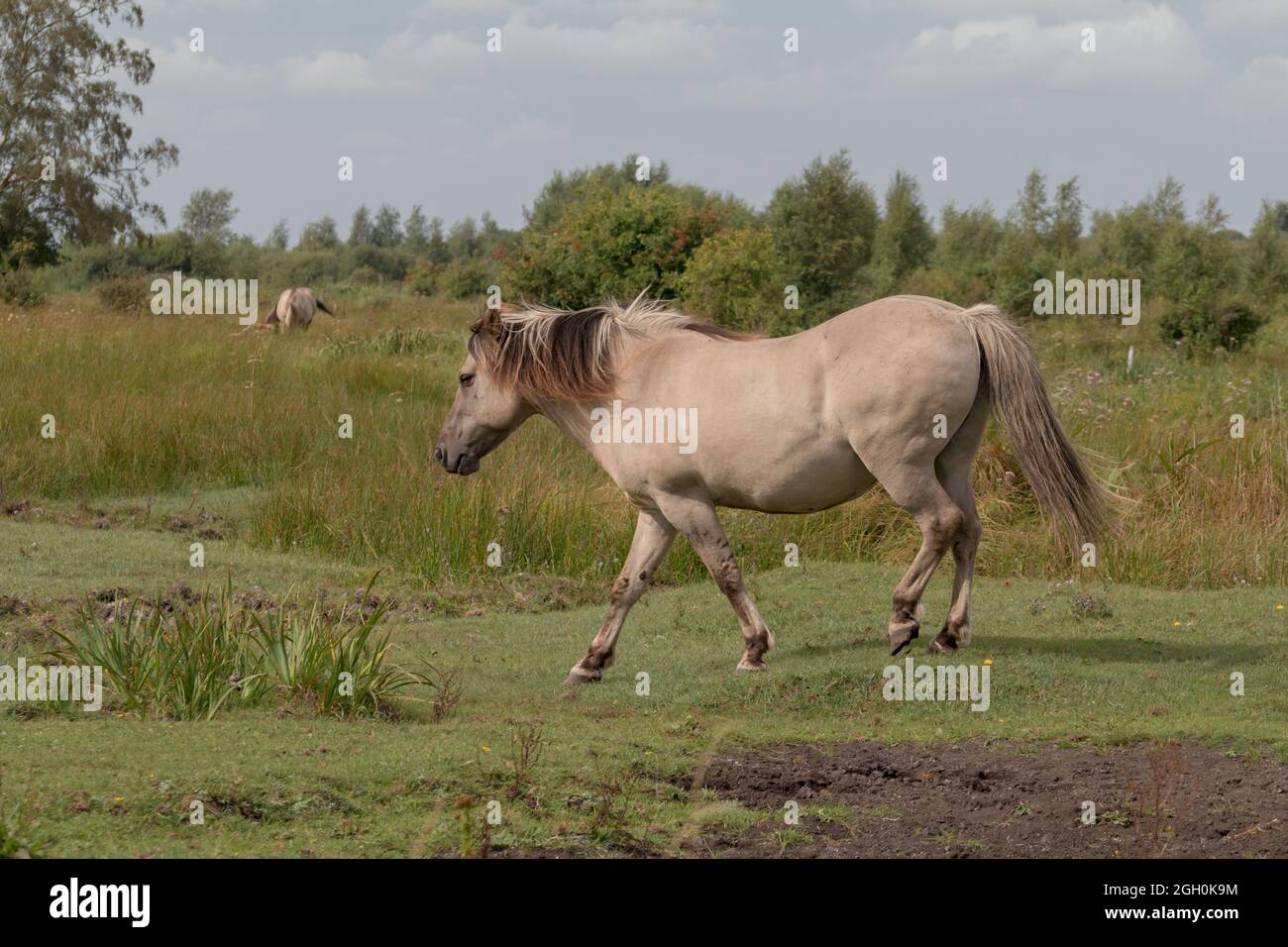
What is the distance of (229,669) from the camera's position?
7328mm

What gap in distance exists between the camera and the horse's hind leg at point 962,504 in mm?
8523

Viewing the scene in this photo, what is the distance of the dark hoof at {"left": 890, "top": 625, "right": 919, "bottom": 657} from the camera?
28.2ft

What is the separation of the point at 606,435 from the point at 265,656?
8.44 feet

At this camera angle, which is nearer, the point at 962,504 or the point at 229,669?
the point at 229,669

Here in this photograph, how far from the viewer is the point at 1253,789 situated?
20.2ft

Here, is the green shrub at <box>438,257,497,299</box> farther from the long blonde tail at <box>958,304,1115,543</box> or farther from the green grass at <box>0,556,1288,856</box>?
the long blonde tail at <box>958,304,1115,543</box>

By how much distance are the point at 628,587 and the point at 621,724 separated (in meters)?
1.57

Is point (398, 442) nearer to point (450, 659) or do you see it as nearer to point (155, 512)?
point (155, 512)

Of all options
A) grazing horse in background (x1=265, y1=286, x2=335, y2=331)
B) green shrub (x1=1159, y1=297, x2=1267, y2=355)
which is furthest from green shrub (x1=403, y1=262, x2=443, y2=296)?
green shrub (x1=1159, y1=297, x2=1267, y2=355)

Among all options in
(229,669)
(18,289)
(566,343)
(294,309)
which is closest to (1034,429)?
(566,343)

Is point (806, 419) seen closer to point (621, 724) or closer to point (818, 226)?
point (621, 724)

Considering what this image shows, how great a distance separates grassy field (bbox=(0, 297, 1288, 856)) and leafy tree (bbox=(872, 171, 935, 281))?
26.7 m

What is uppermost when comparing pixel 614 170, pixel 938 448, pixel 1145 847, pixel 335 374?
pixel 614 170

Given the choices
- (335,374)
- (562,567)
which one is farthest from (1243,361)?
(562,567)
